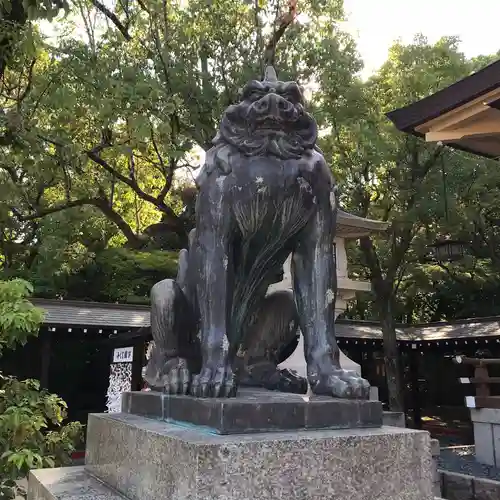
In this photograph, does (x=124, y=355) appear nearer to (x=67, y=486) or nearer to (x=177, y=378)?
(x=67, y=486)

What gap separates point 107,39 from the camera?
10000mm

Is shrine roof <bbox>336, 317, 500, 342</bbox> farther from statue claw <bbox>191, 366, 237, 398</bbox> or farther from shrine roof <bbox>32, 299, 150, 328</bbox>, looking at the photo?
statue claw <bbox>191, 366, 237, 398</bbox>

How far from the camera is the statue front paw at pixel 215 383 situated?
2.03m

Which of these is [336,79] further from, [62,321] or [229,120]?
[229,120]

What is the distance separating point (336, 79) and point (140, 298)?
7697mm

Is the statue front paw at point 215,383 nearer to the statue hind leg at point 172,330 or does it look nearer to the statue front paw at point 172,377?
the statue front paw at point 172,377

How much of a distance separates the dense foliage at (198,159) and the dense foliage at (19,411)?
403 centimetres

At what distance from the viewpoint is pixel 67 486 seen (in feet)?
7.88

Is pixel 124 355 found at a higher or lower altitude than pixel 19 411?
higher

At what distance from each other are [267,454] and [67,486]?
46.3 inches

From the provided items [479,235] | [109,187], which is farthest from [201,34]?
[479,235]

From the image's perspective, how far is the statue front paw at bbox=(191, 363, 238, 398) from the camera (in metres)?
2.03

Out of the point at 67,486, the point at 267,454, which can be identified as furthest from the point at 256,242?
the point at 67,486

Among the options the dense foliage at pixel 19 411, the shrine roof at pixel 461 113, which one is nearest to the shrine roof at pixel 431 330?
the shrine roof at pixel 461 113
